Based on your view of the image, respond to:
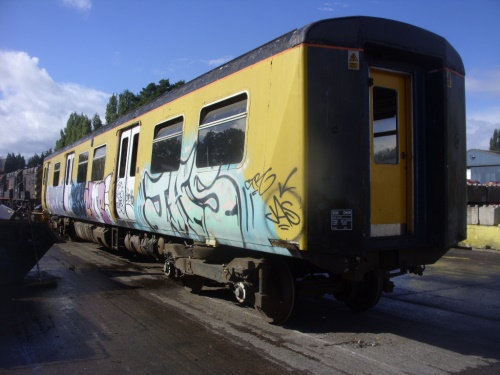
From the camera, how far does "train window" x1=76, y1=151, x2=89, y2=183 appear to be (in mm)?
12792

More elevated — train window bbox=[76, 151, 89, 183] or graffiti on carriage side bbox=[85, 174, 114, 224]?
train window bbox=[76, 151, 89, 183]

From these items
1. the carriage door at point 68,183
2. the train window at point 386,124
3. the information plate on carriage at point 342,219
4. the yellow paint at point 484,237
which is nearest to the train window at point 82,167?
the carriage door at point 68,183

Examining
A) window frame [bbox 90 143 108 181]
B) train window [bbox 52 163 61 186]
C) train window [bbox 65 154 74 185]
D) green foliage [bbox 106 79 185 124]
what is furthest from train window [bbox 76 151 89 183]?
green foliage [bbox 106 79 185 124]

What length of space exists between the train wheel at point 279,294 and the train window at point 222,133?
1426mm

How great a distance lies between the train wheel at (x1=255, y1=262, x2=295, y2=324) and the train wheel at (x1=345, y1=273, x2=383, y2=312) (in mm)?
1220

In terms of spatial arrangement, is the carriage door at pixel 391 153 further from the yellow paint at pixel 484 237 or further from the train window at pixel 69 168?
the train window at pixel 69 168

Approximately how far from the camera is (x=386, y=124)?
551 cm

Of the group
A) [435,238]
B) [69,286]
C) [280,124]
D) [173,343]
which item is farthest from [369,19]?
[69,286]

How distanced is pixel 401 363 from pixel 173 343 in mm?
2366

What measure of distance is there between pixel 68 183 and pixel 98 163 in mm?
3843

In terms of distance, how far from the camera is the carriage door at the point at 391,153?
17.3ft

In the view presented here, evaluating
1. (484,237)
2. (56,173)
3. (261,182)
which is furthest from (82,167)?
(484,237)

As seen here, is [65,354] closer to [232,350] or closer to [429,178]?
[232,350]

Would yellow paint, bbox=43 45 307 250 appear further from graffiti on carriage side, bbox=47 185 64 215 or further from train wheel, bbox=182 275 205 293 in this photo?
graffiti on carriage side, bbox=47 185 64 215
